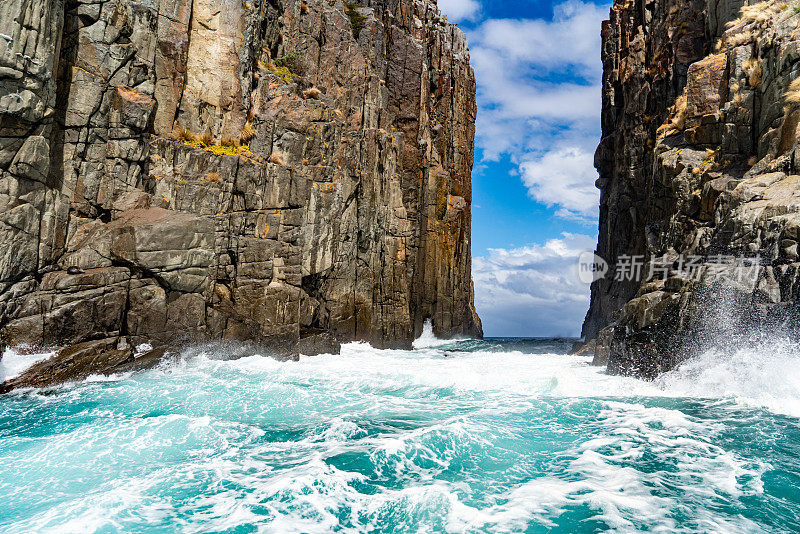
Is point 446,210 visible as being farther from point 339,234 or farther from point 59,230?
point 59,230

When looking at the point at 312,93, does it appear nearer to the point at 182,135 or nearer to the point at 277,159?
the point at 277,159

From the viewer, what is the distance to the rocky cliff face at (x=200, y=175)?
19719 mm

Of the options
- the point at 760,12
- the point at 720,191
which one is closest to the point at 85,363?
the point at 720,191

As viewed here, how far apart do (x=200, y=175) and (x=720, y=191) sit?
25041mm

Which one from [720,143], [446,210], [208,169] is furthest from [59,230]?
[446,210]

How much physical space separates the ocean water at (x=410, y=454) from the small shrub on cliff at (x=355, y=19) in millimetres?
29495

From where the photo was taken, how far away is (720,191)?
22.3 meters

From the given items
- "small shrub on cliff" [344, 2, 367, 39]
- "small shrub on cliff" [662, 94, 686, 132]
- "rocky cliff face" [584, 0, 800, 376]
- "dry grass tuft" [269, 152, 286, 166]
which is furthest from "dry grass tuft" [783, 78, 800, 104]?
"small shrub on cliff" [344, 2, 367, 39]

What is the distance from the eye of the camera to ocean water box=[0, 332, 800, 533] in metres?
8.12

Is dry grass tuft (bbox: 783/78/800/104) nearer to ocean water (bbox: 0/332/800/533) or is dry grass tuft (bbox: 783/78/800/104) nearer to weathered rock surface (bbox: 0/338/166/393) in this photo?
ocean water (bbox: 0/332/800/533)

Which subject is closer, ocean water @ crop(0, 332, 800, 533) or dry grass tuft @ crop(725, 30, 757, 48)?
ocean water @ crop(0, 332, 800, 533)

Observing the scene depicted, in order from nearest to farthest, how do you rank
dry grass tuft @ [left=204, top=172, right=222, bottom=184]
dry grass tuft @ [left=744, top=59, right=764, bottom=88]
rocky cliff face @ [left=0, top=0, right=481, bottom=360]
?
→ rocky cliff face @ [left=0, top=0, right=481, bottom=360], dry grass tuft @ [left=744, top=59, right=764, bottom=88], dry grass tuft @ [left=204, top=172, right=222, bottom=184]

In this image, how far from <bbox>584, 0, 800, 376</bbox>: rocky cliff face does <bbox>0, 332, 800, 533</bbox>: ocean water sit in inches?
63.4

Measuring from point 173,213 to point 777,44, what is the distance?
29.2m
